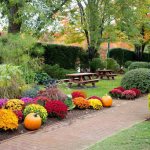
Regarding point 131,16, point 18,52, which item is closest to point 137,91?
point 18,52

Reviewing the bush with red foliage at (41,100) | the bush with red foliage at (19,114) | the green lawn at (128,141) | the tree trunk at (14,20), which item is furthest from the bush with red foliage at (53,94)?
the tree trunk at (14,20)

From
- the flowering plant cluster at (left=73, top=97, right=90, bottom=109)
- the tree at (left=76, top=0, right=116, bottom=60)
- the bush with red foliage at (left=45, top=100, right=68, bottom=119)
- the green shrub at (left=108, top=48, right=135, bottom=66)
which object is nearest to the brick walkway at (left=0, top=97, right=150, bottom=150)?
the bush with red foliage at (left=45, top=100, right=68, bottom=119)

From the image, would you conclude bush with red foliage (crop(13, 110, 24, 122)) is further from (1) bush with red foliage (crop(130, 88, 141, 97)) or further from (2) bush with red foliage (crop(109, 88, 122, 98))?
(1) bush with red foliage (crop(130, 88, 141, 97))

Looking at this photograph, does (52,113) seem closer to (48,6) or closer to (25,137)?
(25,137)

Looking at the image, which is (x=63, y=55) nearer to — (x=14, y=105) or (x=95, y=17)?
(x=95, y=17)

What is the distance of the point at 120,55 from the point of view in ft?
108

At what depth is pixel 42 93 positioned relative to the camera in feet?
35.7

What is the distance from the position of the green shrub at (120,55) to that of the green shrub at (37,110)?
2346cm

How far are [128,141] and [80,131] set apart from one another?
60.5 inches

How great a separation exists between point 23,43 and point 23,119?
22.5ft

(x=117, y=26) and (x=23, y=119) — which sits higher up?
(x=117, y=26)

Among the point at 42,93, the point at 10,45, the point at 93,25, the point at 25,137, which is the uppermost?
the point at 93,25

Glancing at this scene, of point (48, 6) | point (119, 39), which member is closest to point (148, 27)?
point (119, 39)

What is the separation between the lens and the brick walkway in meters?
7.23
